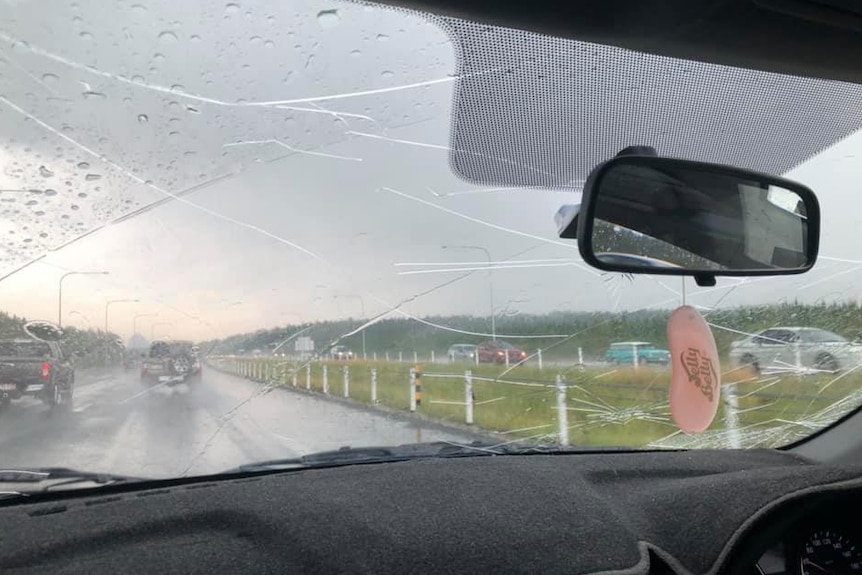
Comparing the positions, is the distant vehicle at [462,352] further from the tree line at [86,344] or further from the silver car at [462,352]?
the tree line at [86,344]

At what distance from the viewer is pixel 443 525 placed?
2748mm

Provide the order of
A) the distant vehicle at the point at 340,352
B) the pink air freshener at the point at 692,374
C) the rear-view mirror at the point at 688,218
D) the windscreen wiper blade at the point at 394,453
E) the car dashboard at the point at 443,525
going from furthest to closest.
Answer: the distant vehicle at the point at 340,352, the pink air freshener at the point at 692,374, the windscreen wiper blade at the point at 394,453, the rear-view mirror at the point at 688,218, the car dashboard at the point at 443,525

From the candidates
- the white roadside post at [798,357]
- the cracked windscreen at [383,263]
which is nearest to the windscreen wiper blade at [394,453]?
the cracked windscreen at [383,263]

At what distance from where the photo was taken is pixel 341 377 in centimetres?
493

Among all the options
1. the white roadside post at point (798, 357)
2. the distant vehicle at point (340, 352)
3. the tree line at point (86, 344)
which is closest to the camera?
the tree line at point (86, 344)

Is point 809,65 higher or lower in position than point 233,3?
lower

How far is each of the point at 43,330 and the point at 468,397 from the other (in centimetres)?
274

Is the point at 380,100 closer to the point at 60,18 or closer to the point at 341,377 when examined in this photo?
the point at 60,18

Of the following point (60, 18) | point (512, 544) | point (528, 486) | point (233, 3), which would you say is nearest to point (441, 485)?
point (528, 486)

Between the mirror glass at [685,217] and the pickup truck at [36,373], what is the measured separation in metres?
3.03

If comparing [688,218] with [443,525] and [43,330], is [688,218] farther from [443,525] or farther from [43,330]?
[43,330]

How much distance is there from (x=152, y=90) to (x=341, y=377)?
2347 millimetres

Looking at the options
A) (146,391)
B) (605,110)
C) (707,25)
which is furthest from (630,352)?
(146,391)

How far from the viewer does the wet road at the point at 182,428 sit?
11.7ft
